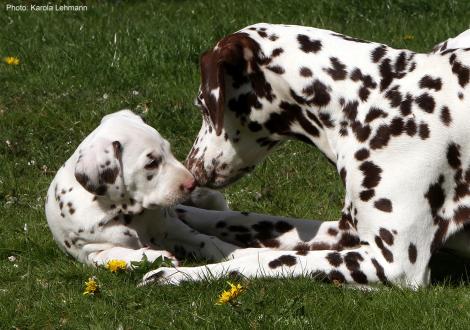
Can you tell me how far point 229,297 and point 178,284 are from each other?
0.56 m

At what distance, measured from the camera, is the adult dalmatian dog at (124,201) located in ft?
→ 22.2

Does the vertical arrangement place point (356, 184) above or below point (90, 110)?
above

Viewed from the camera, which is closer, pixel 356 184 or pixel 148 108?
pixel 356 184

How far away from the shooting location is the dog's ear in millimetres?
6707

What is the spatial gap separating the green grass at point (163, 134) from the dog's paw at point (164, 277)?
9 centimetres

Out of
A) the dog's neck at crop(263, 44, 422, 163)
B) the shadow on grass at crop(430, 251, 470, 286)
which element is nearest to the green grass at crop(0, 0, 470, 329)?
the shadow on grass at crop(430, 251, 470, 286)

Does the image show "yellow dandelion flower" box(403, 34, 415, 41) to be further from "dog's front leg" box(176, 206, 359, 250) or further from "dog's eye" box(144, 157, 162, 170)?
"dog's eye" box(144, 157, 162, 170)

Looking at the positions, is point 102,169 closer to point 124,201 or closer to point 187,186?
point 124,201

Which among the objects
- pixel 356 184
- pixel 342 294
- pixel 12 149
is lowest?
pixel 12 149

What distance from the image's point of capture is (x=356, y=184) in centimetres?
643

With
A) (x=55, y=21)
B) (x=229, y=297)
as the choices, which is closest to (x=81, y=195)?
(x=229, y=297)

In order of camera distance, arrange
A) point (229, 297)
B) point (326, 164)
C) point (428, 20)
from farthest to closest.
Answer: point (428, 20), point (326, 164), point (229, 297)

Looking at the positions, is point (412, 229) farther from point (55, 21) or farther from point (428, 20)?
point (55, 21)

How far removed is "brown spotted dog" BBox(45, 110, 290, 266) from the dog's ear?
0.44m
